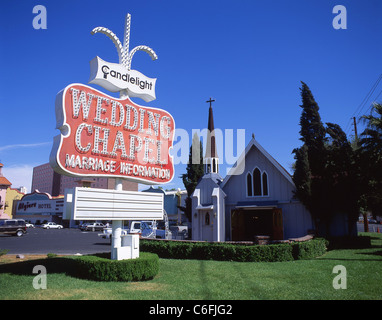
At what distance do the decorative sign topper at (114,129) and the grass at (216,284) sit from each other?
364cm

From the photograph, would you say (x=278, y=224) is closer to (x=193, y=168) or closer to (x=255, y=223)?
(x=255, y=223)

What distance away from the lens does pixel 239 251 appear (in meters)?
14.8

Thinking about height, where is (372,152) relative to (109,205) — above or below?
above

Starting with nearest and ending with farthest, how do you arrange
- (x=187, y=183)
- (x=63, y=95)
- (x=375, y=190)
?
1. (x=63, y=95)
2. (x=375, y=190)
3. (x=187, y=183)

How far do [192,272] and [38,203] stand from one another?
69.1 m

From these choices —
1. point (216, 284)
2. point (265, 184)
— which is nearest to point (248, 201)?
point (265, 184)

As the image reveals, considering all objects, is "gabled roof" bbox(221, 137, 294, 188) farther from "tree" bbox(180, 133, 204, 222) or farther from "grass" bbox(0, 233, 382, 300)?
"grass" bbox(0, 233, 382, 300)

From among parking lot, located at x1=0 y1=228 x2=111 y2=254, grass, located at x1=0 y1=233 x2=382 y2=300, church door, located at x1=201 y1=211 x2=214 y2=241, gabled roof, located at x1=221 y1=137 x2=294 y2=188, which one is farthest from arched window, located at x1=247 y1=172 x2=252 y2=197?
parking lot, located at x1=0 y1=228 x2=111 y2=254

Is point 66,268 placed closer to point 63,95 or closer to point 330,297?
point 63,95

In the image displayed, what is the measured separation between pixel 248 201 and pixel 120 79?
46.2 ft

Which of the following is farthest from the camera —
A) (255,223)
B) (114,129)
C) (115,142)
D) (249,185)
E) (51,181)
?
(51,181)

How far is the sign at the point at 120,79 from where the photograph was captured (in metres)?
10.7
